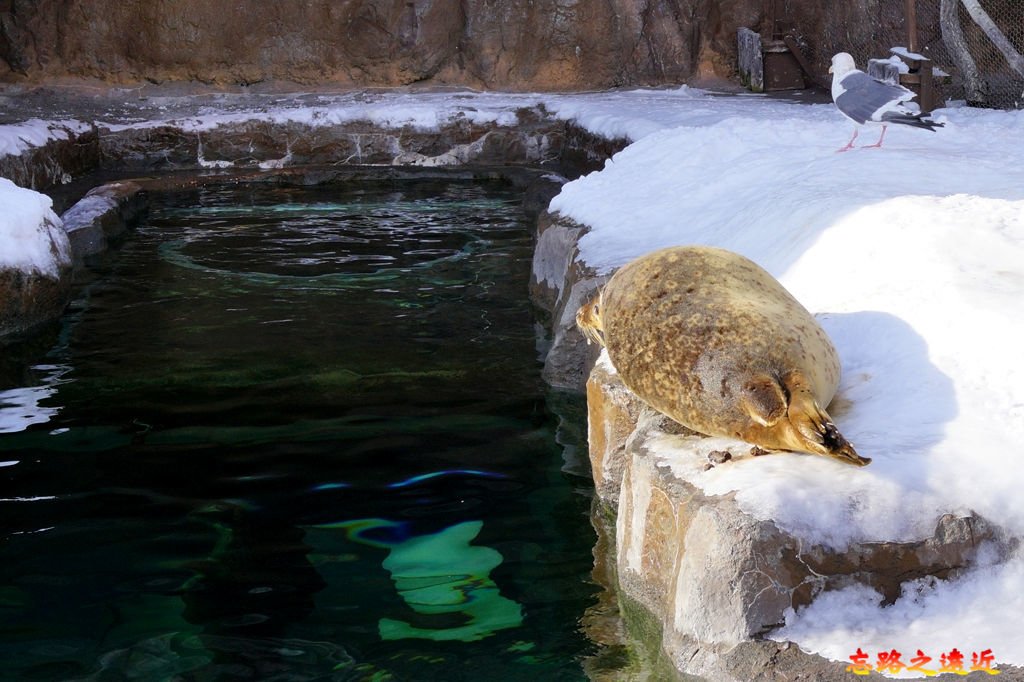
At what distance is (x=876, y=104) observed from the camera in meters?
5.77

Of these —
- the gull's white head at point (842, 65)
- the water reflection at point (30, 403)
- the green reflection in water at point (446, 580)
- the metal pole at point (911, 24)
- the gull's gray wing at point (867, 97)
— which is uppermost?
the metal pole at point (911, 24)

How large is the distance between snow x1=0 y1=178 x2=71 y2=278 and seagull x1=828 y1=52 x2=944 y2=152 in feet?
14.8

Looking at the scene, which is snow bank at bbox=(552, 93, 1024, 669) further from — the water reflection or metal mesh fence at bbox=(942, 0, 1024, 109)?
metal mesh fence at bbox=(942, 0, 1024, 109)

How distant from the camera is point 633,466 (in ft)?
9.95

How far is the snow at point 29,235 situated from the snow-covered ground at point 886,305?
3065mm

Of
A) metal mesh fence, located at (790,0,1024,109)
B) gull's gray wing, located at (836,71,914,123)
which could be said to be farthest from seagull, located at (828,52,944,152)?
metal mesh fence, located at (790,0,1024,109)

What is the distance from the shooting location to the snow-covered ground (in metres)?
2.44

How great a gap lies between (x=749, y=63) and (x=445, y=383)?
9.83m

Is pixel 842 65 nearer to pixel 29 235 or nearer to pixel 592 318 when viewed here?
pixel 592 318

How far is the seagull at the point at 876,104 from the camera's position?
5.77 m

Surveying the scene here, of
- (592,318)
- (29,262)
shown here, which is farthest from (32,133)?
(592,318)

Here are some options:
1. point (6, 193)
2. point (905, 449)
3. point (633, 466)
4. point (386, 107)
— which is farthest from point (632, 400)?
point (386, 107)

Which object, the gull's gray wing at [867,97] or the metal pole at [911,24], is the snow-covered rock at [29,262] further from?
the metal pole at [911,24]

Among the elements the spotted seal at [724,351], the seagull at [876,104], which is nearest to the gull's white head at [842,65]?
the seagull at [876,104]
